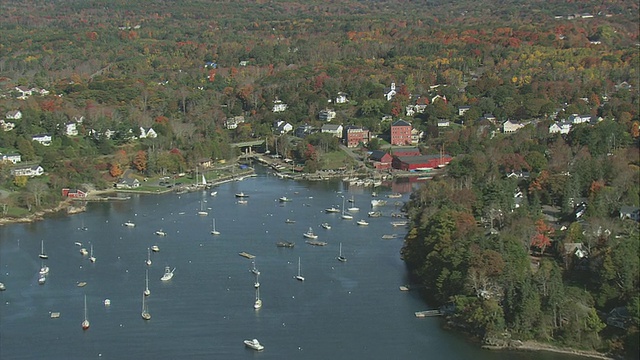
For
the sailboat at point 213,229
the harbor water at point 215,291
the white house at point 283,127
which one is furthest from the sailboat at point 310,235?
the white house at point 283,127

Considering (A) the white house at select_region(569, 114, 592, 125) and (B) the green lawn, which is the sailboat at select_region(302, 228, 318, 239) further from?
(A) the white house at select_region(569, 114, 592, 125)

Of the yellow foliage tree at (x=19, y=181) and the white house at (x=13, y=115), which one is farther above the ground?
the white house at (x=13, y=115)

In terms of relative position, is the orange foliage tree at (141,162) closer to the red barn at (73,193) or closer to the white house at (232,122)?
the red barn at (73,193)

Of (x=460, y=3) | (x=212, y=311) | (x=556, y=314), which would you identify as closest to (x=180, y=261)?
(x=212, y=311)

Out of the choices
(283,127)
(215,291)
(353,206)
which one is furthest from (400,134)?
(215,291)

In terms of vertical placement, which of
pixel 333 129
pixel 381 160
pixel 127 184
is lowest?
pixel 127 184

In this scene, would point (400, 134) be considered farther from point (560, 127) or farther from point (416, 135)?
point (560, 127)
